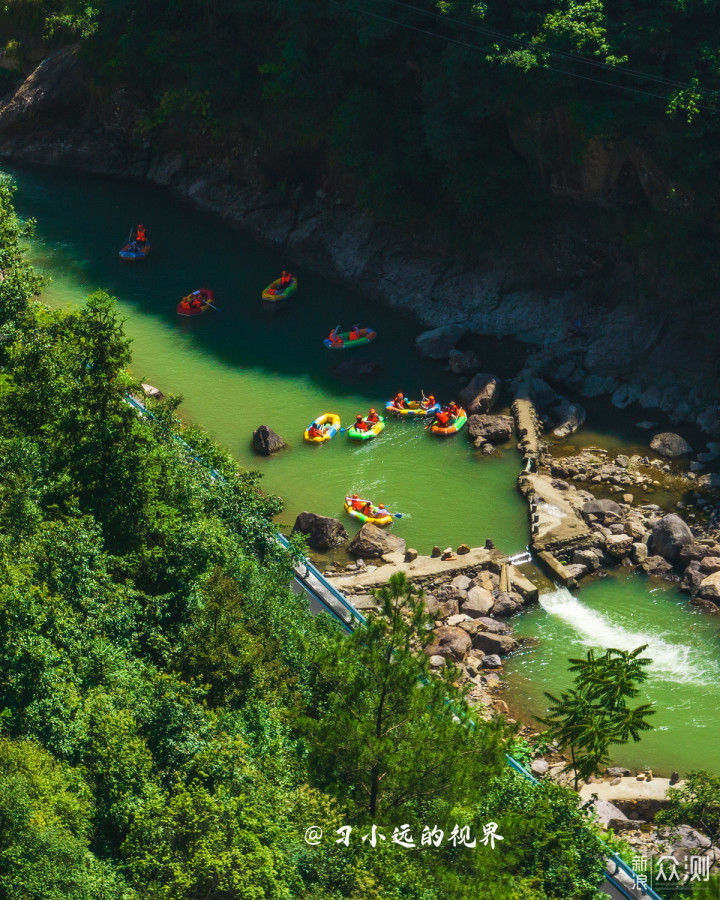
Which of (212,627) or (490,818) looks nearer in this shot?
(490,818)

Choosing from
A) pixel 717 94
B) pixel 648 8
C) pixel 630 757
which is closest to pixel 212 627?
pixel 630 757

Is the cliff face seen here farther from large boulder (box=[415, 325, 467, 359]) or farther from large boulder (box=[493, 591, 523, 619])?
large boulder (box=[493, 591, 523, 619])

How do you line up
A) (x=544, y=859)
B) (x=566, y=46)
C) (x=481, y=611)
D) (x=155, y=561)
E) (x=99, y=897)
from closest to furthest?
(x=99, y=897) < (x=544, y=859) < (x=155, y=561) < (x=481, y=611) < (x=566, y=46)

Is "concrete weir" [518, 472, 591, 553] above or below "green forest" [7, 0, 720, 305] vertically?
below

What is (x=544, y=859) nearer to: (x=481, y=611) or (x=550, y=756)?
(x=550, y=756)

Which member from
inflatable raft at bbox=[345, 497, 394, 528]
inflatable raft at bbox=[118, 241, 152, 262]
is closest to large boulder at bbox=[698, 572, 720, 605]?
inflatable raft at bbox=[345, 497, 394, 528]

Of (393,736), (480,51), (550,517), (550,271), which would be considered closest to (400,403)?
(550,517)

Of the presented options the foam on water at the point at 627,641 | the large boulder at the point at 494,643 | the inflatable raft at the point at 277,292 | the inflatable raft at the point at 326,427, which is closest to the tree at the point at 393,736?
the large boulder at the point at 494,643
